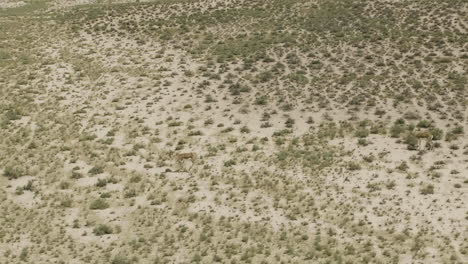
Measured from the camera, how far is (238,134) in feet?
136

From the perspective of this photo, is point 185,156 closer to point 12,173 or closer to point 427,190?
point 12,173

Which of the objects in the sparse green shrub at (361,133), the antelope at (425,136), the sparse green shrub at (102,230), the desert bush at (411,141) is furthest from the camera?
the sparse green shrub at (361,133)

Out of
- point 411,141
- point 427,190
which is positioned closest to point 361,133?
point 411,141

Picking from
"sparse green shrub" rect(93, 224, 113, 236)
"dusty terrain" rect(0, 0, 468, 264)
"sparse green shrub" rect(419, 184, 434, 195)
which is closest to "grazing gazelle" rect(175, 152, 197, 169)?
"dusty terrain" rect(0, 0, 468, 264)

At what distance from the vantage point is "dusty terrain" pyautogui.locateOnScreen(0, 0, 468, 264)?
29.4 m

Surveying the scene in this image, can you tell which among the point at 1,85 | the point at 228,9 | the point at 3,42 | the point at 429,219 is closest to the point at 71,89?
the point at 1,85

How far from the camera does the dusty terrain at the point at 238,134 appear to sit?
96.5ft

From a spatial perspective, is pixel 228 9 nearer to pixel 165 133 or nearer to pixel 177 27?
pixel 177 27

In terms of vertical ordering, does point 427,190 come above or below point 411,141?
below

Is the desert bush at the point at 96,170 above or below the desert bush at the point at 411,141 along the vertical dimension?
above

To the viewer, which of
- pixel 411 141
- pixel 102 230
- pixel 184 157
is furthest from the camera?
pixel 411 141

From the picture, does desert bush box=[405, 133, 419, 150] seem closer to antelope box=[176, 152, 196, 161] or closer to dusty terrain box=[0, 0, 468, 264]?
dusty terrain box=[0, 0, 468, 264]

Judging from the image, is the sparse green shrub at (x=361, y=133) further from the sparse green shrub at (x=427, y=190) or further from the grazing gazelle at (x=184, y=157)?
the grazing gazelle at (x=184, y=157)

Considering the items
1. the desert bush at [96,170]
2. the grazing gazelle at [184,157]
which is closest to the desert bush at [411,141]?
the grazing gazelle at [184,157]
